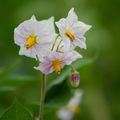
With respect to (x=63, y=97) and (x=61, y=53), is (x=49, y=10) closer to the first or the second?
(x=63, y=97)

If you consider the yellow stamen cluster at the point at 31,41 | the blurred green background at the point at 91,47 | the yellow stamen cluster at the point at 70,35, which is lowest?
the blurred green background at the point at 91,47

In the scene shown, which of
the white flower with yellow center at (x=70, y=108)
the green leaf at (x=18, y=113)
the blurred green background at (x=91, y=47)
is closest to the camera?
the green leaf at (x=18, y=113)

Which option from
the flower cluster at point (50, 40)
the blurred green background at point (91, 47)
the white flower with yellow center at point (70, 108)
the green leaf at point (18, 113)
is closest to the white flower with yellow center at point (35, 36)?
the flower cluster at point (50, 40)

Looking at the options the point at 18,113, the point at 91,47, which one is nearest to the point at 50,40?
the point at 18,113

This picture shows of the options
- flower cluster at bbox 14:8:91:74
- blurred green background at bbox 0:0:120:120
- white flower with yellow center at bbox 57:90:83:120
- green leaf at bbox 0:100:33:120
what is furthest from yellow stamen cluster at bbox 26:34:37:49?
blurred green background at bbox 0:0:120:120

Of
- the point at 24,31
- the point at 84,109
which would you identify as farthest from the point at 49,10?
the point at 24,31

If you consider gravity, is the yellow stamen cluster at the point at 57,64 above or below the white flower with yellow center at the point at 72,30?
below

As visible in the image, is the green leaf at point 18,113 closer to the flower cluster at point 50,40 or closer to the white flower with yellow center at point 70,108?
the flower cluster at point 50,40
